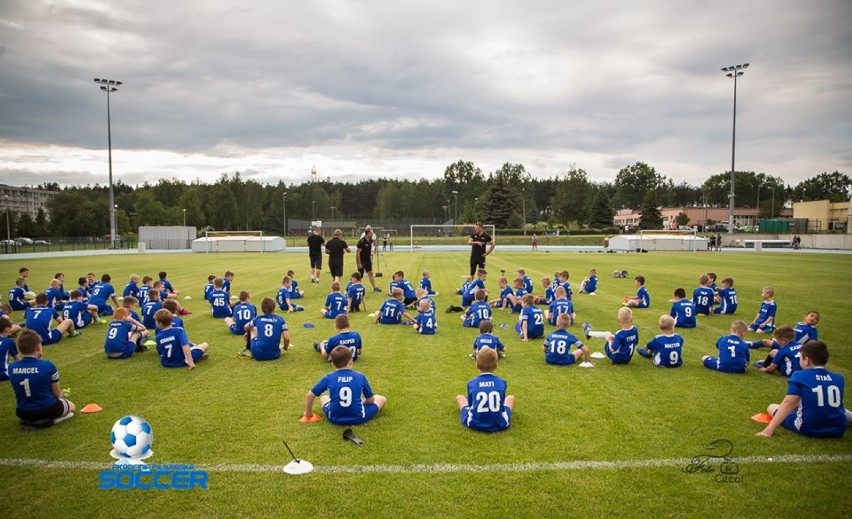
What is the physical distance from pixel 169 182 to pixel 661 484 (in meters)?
164

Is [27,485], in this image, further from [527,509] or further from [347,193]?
[347,193]

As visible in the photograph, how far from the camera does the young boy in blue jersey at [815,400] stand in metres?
6.14

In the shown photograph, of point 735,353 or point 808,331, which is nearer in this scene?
point 735,353

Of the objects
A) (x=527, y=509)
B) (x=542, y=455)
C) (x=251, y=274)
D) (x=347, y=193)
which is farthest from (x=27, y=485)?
(x=347, y=193)

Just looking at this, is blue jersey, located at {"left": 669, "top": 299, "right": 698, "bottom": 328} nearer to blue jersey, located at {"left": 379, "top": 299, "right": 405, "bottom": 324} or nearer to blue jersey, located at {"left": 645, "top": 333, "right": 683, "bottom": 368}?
blue jersey, located at {"left": 645, "top": 333, "right": 683, "bottom": 368}

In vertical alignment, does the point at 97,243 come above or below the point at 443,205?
below

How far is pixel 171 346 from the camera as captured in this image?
961cm

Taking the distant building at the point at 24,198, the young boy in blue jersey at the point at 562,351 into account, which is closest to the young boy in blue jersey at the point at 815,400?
the young boy in blue jersey at the point at 562,351

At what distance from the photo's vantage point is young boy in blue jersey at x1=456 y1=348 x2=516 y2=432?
21.2ft

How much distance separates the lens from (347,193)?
173750 millimetres

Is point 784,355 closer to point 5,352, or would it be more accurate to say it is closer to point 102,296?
point 5,352

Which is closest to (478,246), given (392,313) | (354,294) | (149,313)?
(354,294)

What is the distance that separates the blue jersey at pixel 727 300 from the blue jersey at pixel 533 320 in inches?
289

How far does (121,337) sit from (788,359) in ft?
42.8
